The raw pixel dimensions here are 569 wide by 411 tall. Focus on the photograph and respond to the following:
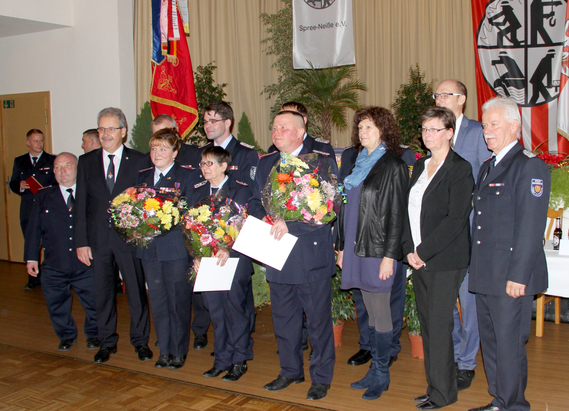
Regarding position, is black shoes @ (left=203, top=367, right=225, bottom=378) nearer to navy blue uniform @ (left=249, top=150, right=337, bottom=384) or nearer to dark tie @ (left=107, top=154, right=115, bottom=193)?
navy blue uniform @ (left=249, top=150, right=337, bottom=384)

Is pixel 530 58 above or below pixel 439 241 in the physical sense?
above

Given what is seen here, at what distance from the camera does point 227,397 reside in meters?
3.10

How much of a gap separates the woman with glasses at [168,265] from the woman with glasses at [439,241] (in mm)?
1539

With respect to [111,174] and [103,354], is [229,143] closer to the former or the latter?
[111,174]

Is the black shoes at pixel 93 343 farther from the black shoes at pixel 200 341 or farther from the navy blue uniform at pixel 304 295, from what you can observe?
the navy blue uniform at pixel 304 295

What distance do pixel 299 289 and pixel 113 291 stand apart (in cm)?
162

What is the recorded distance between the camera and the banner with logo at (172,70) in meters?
6.27

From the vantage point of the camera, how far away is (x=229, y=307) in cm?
338

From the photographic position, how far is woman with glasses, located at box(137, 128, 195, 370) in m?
3.43

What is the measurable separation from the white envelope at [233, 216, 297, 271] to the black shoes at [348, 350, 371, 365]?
3.68 feet

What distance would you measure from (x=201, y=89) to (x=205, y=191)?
14.1ft

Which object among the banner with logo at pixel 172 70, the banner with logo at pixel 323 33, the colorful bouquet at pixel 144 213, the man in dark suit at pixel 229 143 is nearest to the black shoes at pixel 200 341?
the man in dark suit at pixel 229 143

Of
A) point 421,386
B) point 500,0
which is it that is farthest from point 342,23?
point 421,386

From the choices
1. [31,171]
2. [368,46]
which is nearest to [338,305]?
[31,171]
